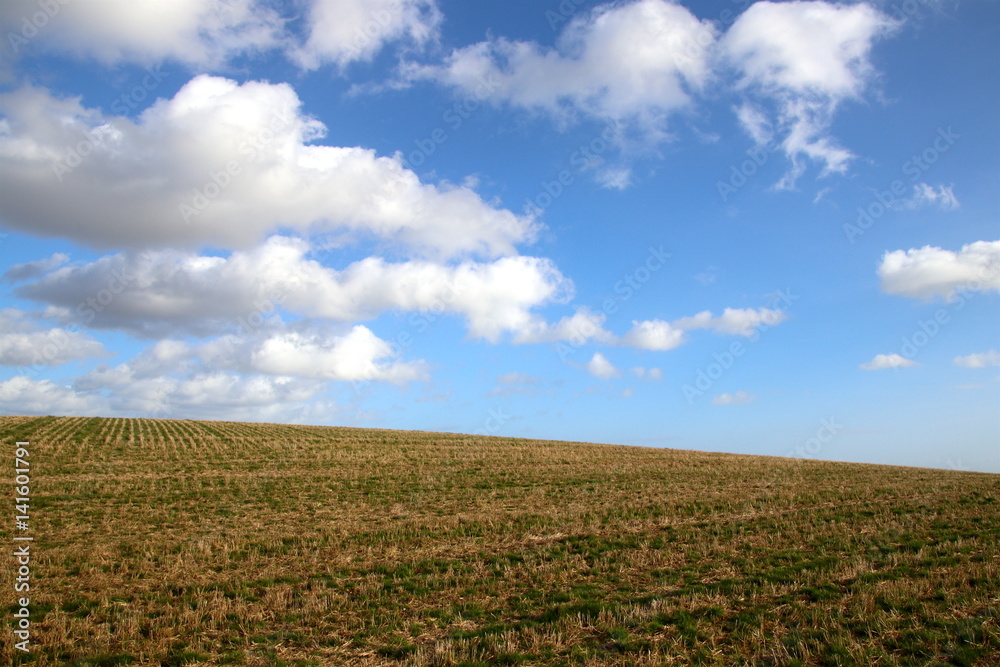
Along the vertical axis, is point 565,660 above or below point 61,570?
above

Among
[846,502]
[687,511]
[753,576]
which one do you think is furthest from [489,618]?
[846,502]

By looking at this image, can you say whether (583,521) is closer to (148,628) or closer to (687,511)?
(687,511)

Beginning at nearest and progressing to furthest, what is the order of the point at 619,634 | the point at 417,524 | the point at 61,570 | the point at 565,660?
1. the point at 565,660
2. the point at 619,634
3. the point at 61,570
4. the point at 417,524

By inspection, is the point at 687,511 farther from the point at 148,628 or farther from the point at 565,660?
the point at 148,628

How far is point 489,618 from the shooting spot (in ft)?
37.2

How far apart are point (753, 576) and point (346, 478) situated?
2611cm

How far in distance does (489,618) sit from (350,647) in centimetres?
297

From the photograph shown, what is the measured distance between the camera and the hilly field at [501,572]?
32.1 feet

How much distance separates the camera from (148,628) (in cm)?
1110

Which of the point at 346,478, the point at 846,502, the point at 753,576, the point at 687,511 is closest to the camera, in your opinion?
the point at 753,576

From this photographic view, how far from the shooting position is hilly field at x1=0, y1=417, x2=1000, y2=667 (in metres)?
9.80

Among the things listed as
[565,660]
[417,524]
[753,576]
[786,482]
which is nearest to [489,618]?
[565,660]

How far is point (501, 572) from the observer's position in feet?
48.4

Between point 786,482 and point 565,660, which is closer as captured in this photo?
point 565,660
